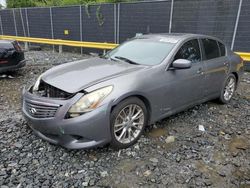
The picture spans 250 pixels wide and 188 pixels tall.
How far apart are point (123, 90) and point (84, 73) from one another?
698 mm

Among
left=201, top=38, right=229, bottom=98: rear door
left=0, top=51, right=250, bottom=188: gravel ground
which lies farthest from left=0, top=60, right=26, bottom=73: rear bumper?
left=201, top=38, right=229, bottom=98: rear door

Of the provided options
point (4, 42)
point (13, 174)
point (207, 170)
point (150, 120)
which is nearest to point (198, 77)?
point (150, 120)

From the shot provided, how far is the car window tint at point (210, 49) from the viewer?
4.50 metres

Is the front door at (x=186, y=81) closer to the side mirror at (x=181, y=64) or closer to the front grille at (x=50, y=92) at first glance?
the side mirror at (x=181, y=64)

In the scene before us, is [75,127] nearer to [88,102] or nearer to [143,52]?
[88,102]

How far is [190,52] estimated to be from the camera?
4184 mm

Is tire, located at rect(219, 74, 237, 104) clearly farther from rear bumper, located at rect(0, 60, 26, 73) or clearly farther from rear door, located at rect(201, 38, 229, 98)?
rear bumper, located at rect(0, 60, 26, 73)

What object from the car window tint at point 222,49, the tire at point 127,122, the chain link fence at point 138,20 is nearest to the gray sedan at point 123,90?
the tire at point 127,122

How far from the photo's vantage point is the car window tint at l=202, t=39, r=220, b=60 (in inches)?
177

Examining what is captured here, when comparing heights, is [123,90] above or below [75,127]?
above

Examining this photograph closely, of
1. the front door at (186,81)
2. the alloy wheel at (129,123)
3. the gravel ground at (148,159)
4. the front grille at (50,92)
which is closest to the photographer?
the gravel ground at (148,159)

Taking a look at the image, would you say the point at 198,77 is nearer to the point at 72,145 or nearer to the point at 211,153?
the point at 211,153

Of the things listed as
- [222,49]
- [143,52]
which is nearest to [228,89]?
[222,49]

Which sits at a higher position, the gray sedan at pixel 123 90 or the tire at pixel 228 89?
the gray sedan at pixel 123 90
